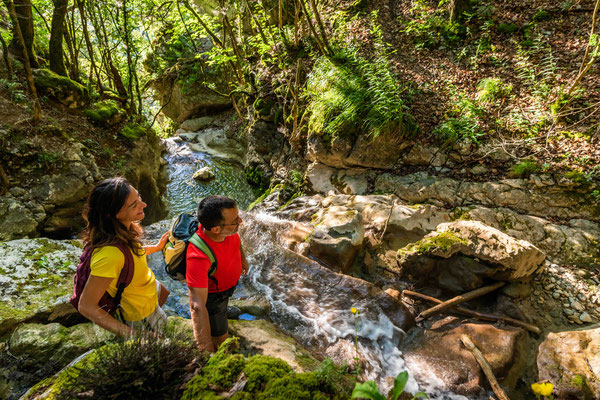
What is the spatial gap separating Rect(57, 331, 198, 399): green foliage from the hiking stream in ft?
5.97

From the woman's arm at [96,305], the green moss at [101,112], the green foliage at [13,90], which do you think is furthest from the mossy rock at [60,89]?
the woman's arm at [96,305]

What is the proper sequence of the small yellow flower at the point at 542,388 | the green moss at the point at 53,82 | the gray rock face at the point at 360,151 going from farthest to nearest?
the green moss at the point at 53,82 → the gray rock face at the point at 360,151 → the small yellow flower at the point at 542,388

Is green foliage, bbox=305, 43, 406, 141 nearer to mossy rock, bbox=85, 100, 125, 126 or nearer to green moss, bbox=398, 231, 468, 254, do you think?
green moss, bbox=398, 231, 468, 254

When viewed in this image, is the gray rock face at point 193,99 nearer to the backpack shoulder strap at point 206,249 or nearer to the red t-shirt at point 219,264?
the red t-shirt at point 219,264

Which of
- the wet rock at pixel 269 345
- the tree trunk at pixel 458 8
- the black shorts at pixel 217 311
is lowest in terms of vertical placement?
the wet rock at pixel 269 345

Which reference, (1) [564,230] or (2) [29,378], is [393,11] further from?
(2) [29,378]

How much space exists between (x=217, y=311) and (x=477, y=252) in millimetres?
4277

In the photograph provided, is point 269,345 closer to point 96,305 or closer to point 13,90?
point 96,305

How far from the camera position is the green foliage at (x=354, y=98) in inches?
261

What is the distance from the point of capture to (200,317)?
2.32 m

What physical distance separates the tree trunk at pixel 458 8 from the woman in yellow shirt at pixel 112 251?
10106mm

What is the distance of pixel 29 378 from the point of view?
7.65 feet

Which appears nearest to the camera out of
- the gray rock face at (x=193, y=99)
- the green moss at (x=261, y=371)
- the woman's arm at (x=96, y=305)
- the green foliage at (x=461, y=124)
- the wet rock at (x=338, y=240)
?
the green moss at (x=261, y=371)

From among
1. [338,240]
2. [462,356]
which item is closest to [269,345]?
[338,240]
